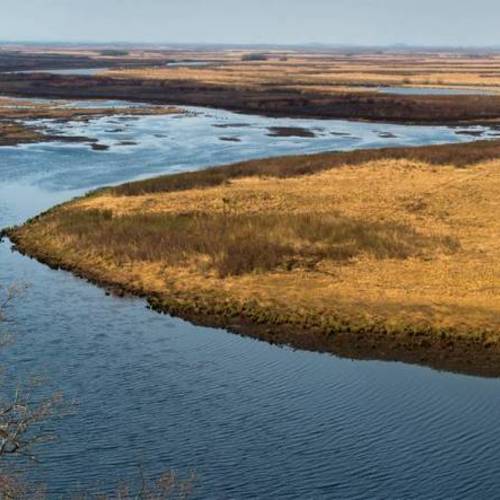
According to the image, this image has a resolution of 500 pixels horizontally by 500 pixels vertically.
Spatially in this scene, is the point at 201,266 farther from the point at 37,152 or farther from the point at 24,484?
the point at 37,152

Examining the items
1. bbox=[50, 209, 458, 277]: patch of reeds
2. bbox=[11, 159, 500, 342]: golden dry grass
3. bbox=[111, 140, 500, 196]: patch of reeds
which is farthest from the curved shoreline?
bbox=[111, 140, 500, 196]: patch of reeds

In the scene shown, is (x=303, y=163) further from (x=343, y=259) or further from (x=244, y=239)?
(x=343, y=259)

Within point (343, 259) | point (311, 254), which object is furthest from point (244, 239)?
point (343, 259)

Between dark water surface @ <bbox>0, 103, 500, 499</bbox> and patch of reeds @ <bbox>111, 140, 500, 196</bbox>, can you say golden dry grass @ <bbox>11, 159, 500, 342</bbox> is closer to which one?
patch of reeds @ <bbox>111, 140, 500, 196</bbox>

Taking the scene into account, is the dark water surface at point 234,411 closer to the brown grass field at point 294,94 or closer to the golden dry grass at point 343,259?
the golden dry grass at point 343,259

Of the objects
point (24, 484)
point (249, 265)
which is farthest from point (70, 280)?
point (24, 484)
